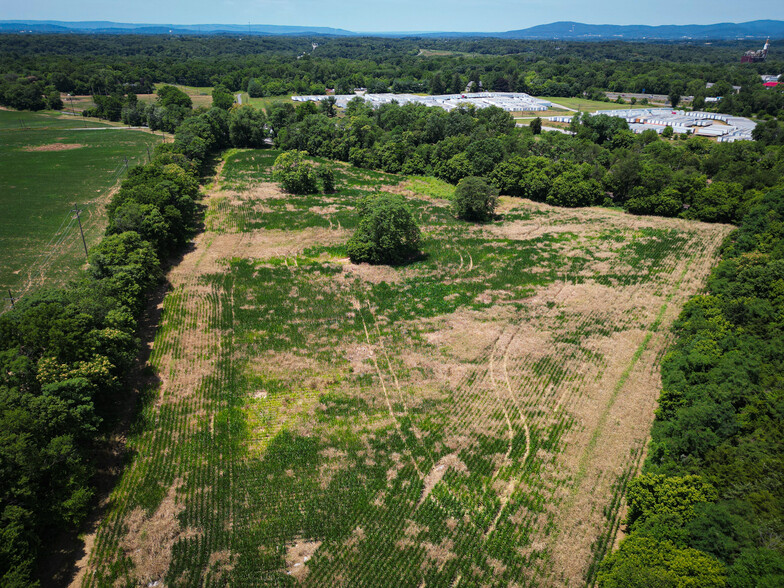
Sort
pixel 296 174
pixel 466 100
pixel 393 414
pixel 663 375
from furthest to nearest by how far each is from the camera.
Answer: pixel 466 100, pixel 296 174, pixel 663 375, pixel 393 414

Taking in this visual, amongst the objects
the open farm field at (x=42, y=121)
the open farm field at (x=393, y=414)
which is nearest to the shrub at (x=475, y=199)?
the open farm field at (x=393, y=414)

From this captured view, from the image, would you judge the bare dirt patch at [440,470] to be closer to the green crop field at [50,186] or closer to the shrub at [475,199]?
the green crop field at [50,186]

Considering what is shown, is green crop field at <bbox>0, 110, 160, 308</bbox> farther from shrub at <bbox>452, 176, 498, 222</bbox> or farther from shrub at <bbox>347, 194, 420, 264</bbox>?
shrub at <bbox>452, 176, 498, 222</bbox>

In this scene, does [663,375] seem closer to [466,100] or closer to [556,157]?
[556,157]

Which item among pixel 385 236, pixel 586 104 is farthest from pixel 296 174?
pixel 586 104

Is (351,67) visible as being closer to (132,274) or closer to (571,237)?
(571,237)

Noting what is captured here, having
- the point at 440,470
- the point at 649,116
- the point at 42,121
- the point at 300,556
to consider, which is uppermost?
the point at 649,116

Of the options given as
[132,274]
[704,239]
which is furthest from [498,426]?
[704,239]

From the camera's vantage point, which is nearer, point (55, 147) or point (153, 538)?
point (153, 538)

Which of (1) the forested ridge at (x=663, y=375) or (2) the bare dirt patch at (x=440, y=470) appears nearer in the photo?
(1) the forested ridge at (x=663, y=375)
